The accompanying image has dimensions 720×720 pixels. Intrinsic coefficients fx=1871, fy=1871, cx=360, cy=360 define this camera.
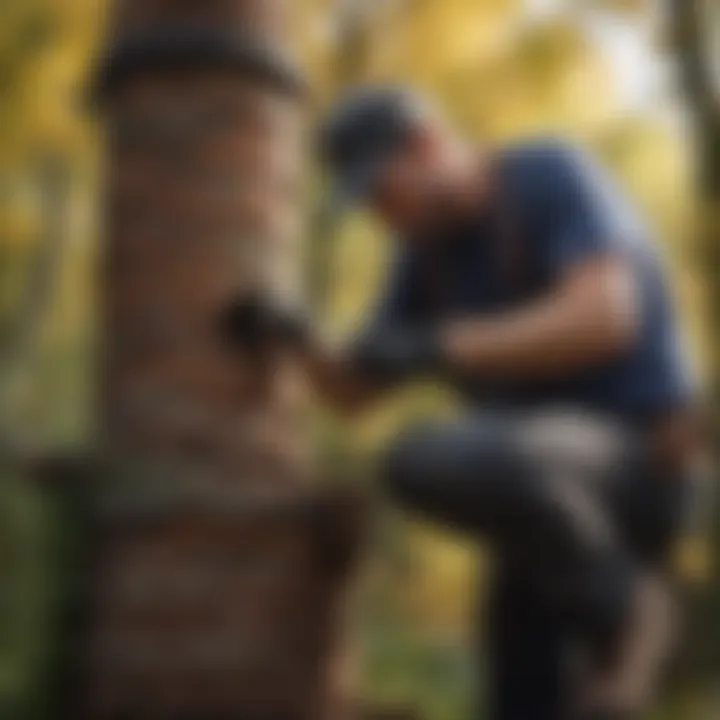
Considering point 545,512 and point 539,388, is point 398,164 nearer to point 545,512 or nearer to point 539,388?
point 539,388

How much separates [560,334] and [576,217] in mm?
90

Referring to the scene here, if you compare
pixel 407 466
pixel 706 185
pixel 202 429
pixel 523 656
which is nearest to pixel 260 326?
pixel 202 429

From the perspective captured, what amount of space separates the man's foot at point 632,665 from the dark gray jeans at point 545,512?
0.02 metres

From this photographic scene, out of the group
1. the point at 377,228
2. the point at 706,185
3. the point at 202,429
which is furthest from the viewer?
the point at 706,185

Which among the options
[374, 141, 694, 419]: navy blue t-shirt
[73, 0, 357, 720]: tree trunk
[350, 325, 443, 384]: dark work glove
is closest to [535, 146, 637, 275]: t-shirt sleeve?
[374, 141, 694, 419]: navy blue t-shirt

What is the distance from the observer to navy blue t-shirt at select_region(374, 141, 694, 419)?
4.18 ft

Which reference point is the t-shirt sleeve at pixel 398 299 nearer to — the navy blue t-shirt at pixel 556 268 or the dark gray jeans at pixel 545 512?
the navy blue t-shirt at pixel 556 268

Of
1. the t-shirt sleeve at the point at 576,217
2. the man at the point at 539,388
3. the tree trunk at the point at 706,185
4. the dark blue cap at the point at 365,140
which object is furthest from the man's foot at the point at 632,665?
the dark blue cap at the point at 365,140

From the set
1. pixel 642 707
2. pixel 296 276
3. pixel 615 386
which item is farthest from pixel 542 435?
pixel 296 276

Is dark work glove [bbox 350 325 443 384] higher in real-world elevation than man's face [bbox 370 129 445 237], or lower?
lower

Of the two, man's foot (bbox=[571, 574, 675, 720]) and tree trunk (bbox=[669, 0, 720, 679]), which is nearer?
man's foot (bbox=[571, 574, 675, 720])

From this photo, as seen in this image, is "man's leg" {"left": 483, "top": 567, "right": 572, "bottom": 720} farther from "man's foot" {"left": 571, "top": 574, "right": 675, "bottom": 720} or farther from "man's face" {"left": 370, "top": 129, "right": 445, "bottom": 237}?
"man's face" {"left": 370, "top": 129, "right": 445, "bottom": 237}

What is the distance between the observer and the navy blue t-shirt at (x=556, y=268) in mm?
1275

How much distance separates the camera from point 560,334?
1256mm
